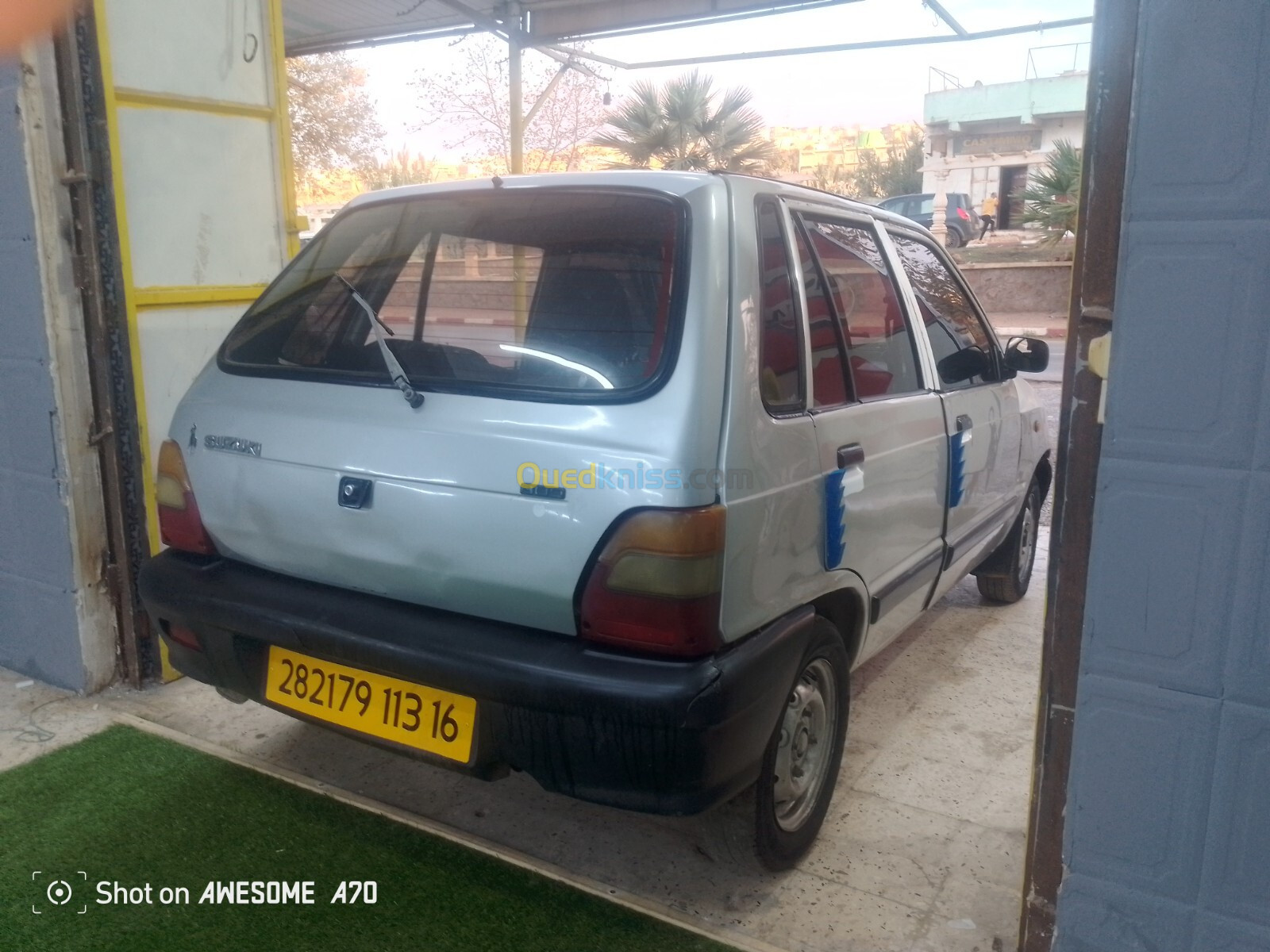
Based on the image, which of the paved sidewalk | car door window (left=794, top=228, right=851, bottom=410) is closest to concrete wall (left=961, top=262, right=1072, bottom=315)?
the paved sidewalk

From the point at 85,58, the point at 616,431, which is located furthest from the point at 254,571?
the point at 85,58

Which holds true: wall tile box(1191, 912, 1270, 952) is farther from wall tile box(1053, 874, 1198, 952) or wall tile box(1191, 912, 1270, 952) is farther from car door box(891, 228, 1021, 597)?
car door box(891, 228, 1021, 597)

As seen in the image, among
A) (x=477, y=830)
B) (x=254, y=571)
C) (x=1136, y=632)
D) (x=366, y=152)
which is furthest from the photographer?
(x=366, y=152)

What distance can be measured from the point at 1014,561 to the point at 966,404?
148 centimetres

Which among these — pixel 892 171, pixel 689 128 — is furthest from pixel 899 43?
pixel 892 171

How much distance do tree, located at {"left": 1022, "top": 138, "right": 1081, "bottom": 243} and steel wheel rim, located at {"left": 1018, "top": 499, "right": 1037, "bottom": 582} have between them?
1567 centimetres

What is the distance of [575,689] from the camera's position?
1988mm

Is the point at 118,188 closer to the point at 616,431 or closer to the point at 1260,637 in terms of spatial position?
the point at 616,431

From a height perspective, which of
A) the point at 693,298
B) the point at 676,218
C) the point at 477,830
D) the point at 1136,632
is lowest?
the point at 477,830

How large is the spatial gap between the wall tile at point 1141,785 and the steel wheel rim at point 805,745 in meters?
0.73

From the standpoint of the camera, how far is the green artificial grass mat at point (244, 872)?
2.26 m

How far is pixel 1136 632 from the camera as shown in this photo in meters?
1.74

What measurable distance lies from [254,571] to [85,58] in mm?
1903

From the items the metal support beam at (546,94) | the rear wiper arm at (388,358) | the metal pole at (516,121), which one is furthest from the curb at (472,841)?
the metal support beam at (546,94)
